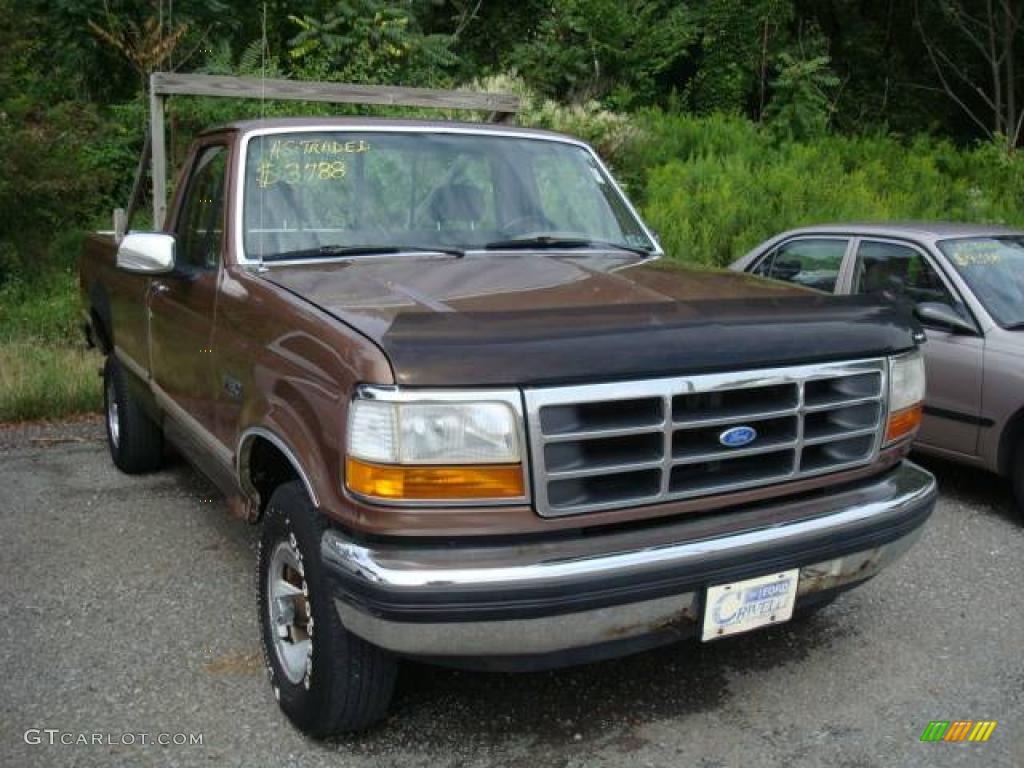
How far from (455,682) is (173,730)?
936 mm

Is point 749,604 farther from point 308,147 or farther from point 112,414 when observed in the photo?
point 112,414

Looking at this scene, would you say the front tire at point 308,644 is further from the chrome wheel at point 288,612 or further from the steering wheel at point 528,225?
the steering wheel at point 528,225

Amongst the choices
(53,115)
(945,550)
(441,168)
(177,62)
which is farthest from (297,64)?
(945,550)

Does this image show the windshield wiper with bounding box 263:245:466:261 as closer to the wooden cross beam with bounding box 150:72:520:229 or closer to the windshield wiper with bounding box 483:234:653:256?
the windshield wiper with bounding box 483:234:653:256

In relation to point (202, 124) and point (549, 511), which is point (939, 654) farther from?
point (202, 124)

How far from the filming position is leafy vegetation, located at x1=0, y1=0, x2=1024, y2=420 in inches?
422

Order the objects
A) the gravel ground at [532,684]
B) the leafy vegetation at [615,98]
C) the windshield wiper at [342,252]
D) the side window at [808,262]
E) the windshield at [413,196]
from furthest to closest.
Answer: the leafy vegetation at [615,98], the side window at [808,262], the windshield at [413,196], the windshield wiper at [342,252], the gravel ground at [532,684]

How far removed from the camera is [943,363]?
17.8 feet

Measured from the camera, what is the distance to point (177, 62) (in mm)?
13969

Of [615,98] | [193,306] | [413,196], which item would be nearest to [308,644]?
[193,306]

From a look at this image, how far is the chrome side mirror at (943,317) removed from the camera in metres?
5.36

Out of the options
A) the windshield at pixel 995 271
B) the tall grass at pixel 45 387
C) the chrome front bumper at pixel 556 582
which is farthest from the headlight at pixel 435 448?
the tall grass at pixel 45 387

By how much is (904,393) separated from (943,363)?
7.85 ft

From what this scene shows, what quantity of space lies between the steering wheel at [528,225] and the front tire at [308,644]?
5.00 ft
